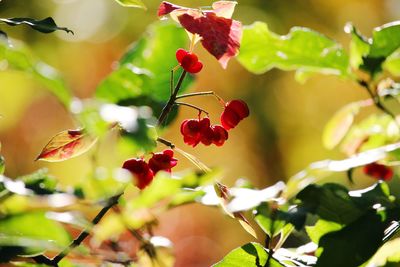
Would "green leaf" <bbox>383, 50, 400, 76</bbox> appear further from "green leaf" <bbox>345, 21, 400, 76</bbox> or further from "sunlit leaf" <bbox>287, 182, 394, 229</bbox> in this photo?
"sunlit leaf" <bbox>287, 182, 394, 229</bbox>

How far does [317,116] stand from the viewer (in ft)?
30.8

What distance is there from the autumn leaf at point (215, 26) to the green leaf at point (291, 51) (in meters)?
0.34

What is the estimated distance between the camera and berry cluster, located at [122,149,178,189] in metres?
0.83

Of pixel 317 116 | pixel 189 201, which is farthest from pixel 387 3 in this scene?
pixel 189 201

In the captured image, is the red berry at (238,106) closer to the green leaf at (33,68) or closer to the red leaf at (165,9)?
the red leaf at (165,9)

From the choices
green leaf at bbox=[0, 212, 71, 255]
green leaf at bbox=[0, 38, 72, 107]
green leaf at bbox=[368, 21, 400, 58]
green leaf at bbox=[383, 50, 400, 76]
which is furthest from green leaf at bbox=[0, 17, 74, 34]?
green leaf at bbox=[383, 50, 400, 76]

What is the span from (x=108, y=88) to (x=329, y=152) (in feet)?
26.1

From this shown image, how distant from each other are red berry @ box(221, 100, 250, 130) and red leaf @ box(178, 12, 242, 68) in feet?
0.53

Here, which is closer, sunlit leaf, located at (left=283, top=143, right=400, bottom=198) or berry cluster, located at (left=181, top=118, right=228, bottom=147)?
sunlit leaf, located at (left=283, top=143, right=400, bottom=198)

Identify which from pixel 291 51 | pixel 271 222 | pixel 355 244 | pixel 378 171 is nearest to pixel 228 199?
pixel 271 222

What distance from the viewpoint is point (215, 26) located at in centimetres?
80

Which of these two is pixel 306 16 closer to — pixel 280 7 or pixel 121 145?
pixel 280 7

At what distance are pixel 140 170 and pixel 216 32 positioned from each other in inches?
8.5

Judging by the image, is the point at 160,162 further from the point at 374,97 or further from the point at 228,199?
the point at 374,97
